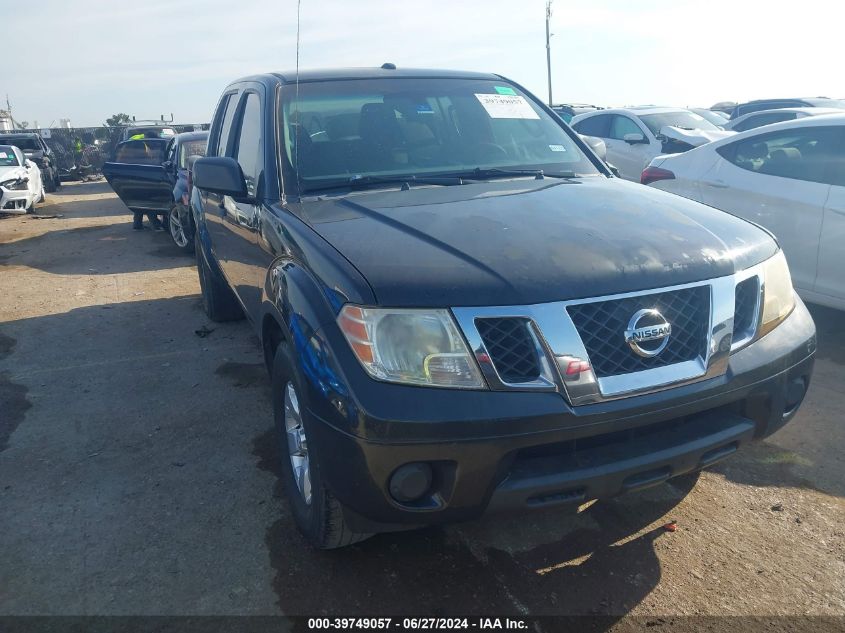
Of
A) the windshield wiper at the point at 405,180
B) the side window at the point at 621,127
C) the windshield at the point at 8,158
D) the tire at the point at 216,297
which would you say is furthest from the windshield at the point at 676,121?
the windshield at the point at 8,158

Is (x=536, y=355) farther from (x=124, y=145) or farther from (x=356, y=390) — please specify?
(x=124, y=145)

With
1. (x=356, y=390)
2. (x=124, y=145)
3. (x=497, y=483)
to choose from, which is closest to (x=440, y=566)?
(x=497, y=483)

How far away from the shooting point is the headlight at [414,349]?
220 centimetres

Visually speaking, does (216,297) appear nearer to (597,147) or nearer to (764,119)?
(597,147)

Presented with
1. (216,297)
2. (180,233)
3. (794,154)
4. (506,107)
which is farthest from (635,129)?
(506,107)

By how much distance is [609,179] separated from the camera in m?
3.69

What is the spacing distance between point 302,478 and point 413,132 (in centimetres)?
180

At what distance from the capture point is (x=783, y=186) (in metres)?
5.32

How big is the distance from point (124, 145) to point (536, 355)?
41.7ft

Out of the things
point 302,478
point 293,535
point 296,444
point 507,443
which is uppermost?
point 507,443

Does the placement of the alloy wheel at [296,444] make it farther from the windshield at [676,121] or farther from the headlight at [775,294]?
the windshield at [676,121]

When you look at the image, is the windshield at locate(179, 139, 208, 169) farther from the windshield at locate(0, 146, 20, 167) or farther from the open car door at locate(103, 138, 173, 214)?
the windshield at locate(0, 146, 20, 167)

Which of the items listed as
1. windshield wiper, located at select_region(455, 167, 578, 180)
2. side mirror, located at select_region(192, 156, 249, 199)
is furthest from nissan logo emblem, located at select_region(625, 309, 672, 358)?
side mirror, located at select_region(192, 156, 249, 199)

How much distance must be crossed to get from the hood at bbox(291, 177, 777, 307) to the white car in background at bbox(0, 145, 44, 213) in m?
13.3
